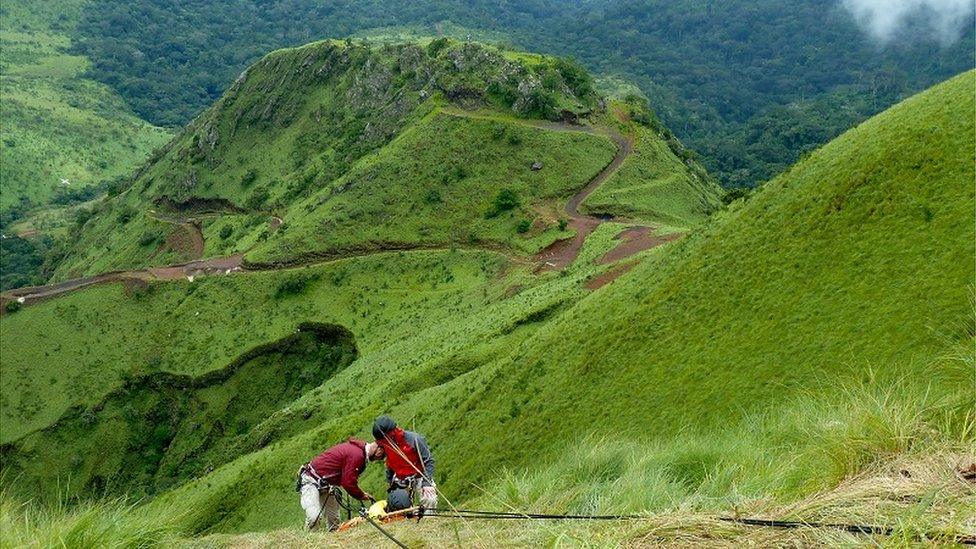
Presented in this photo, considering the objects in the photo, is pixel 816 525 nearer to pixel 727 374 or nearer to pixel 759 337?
pixel 727 374

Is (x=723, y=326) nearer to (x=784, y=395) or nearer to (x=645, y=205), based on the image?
(x=784, y=395)

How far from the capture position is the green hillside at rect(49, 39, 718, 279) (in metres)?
59.1

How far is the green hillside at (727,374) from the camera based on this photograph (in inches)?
235

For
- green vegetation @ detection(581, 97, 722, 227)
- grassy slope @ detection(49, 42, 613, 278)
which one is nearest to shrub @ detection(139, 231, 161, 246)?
grassy slope @ detection(49, 42, 613, 278)

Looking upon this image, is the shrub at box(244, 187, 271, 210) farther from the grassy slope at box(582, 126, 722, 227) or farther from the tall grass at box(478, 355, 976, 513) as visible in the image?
the tall grass at box(478, 355, 976, 513)

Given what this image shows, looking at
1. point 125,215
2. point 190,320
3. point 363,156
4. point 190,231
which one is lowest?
point 190,320

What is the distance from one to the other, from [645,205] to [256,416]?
34256 mm

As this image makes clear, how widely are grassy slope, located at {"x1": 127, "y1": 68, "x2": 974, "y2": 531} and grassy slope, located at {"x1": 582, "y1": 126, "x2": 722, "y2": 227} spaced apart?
115ft

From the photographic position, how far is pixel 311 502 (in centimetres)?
854

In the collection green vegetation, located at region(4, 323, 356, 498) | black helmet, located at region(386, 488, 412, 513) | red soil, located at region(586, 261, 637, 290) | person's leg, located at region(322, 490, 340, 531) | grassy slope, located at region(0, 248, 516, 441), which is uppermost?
black helmet, located at region(386, 488, 412, 513)

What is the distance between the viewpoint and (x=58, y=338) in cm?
5256

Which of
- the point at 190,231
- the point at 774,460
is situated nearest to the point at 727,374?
the point at 774,460

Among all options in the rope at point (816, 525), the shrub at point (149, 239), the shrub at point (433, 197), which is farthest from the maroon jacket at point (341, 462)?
the shrub at point (149, 239)

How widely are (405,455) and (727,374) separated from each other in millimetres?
8276
